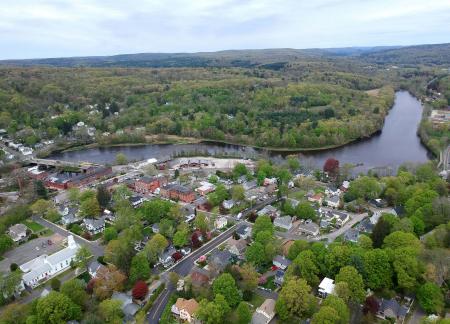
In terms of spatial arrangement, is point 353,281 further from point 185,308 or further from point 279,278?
point 185,308

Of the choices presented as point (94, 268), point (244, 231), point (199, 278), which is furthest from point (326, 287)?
point (94, 268)

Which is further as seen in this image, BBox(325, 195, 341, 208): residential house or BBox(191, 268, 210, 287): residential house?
BBox(325, 195, 341, 208): residential house

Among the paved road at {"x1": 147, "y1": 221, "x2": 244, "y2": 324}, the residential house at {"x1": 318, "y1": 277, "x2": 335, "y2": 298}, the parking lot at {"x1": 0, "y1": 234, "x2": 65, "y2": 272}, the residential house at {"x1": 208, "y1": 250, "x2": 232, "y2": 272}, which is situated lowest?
the parking lot at {"x1": 0, "y1": 234, "x2": 65, "y2": 272}

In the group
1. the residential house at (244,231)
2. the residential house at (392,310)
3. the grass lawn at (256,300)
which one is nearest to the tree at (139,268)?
the grass lawn at (256,300)

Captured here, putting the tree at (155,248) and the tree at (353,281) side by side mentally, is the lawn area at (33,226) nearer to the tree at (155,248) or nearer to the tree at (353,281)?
the tree at (155,248)

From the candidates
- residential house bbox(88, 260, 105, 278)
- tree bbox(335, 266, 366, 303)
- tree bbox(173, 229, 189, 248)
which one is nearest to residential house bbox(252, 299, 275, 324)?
tree bbox(335, 266, 366, 303)

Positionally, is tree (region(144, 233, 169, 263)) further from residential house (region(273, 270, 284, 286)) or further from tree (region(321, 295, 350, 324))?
tree (region(321, 295, 350, 324))

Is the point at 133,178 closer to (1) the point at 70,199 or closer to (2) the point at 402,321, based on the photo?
(1) the point at 70,199
